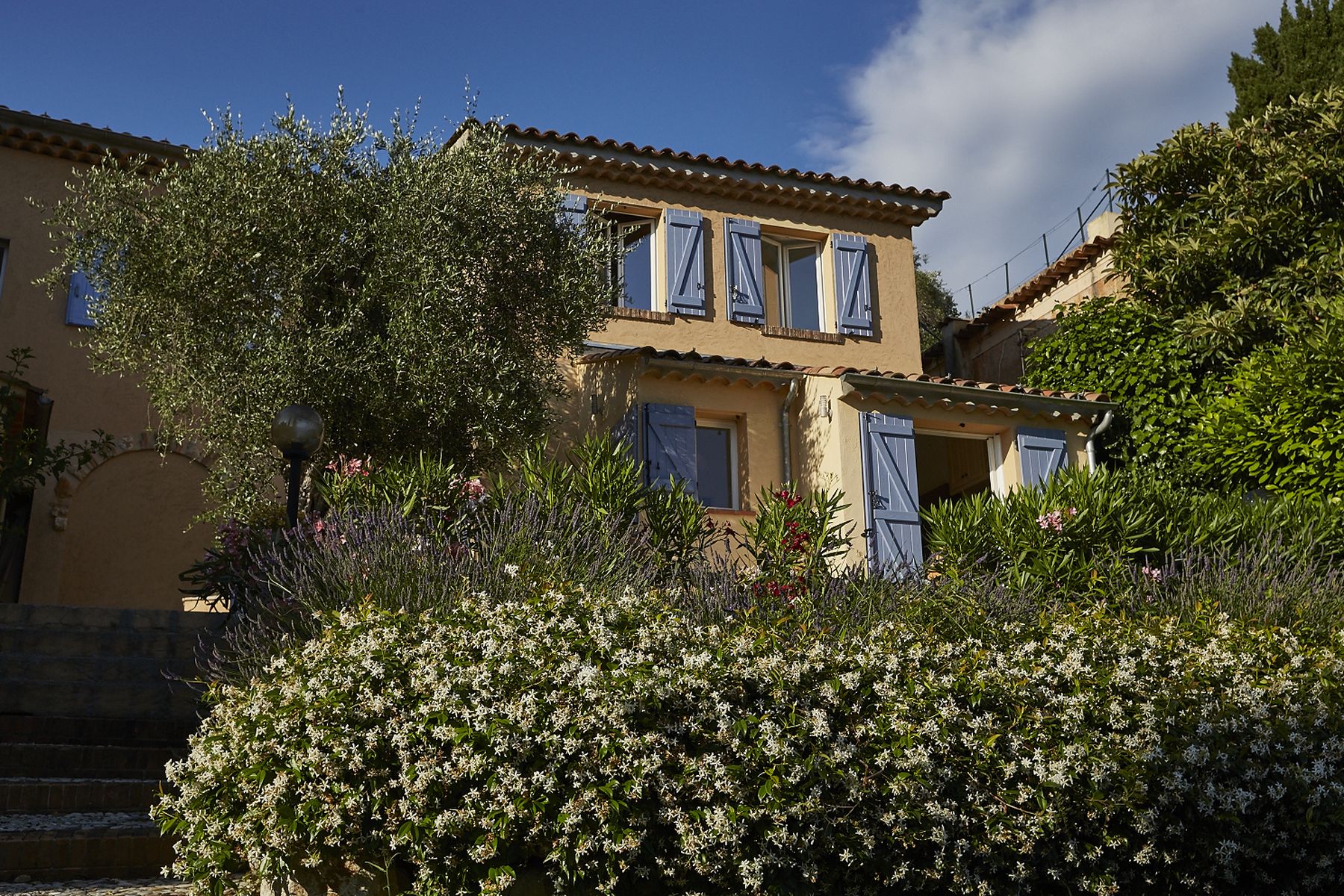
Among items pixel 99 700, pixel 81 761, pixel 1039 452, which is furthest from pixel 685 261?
pixel 81 761

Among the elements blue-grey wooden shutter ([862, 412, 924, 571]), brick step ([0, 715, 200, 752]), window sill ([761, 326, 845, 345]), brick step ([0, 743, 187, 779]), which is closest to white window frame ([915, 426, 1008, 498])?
blue-grey wooden shutter ([862, 412, 924, 571])

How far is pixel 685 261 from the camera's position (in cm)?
1434

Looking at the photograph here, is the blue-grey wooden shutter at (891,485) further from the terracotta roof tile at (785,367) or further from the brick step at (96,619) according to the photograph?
the brick step at (96,619)

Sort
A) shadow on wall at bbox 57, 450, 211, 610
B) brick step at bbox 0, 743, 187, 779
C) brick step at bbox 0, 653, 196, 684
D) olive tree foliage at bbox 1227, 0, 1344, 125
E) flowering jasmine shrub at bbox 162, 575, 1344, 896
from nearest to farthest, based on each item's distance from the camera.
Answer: flowering jasmine shrub at bbox 162, 575, 1344, 896 < brick step at bbox 0, 743, 187, 779 < brick step at bbox 0, 653, 196, 684 < shadow on wall at bbox 57, 450, 211, 610 < olive tree foliage at bbox 1227, 0, 1344, 125

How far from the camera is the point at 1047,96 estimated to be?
49.5 feet

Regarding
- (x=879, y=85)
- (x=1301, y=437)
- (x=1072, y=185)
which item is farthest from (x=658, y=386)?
(x=1072, y=185)

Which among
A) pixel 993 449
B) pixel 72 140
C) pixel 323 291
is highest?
pixel 72 140

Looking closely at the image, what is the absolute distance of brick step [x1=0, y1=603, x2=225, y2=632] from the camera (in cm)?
784

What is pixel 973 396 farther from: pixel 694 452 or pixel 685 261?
pixel 685 261

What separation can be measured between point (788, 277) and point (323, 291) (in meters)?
7.52

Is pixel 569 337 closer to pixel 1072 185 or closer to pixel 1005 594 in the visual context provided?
pixel 1005 594

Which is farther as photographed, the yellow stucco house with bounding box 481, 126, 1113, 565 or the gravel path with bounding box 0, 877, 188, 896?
the yellow stucco house with bounding box 481, 126, 1113, 565

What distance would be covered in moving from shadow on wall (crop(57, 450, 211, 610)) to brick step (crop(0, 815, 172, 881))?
768 cm

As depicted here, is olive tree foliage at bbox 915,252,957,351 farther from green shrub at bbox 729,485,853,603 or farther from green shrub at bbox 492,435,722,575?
green shrub at bbox 492,435,722,575
